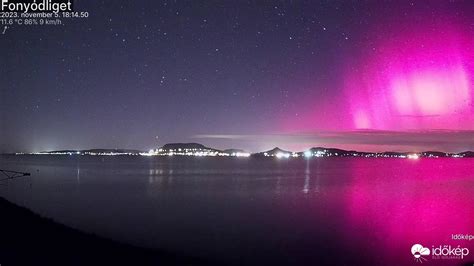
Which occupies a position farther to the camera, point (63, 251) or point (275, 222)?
point (275, 222)

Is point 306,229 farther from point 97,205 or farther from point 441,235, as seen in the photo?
point 97,205

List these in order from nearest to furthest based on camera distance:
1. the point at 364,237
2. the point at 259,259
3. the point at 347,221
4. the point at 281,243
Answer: the point at 259,259, the point at 281,243, the point at 364,237, the point at 347,221

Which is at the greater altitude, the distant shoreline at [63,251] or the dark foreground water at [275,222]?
the distant shoreline at [63,251]

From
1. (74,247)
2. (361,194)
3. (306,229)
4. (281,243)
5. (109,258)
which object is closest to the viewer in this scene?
(109,258)

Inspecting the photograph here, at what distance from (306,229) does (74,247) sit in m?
15.2

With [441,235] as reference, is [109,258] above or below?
above

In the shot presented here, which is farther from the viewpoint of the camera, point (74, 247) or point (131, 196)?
point (131, 196)

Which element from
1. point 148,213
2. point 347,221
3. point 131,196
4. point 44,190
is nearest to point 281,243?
point 347,221

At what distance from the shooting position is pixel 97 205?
36312 mm

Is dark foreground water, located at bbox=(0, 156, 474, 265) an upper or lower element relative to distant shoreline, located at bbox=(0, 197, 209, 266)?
lower

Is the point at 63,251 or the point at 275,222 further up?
the point at 63,251

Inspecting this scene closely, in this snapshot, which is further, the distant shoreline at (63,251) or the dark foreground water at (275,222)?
the dark foreground water at (275,222)

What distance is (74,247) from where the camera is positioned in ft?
49.8

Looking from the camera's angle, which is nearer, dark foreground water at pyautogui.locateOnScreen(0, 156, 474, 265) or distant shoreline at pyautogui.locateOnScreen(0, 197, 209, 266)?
distant shoreline at pyautogui.locateOnScreen(0, 197, 209, 266)
